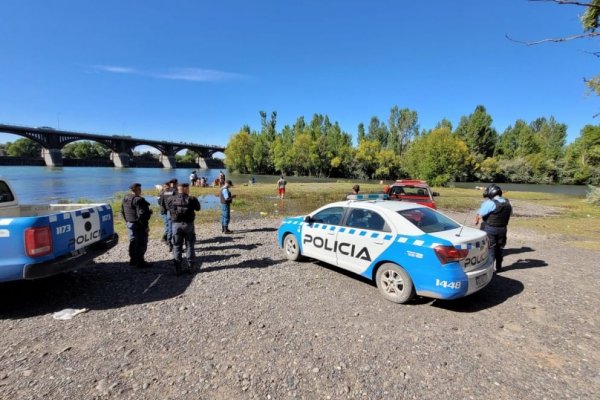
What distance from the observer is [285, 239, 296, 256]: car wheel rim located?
723cm

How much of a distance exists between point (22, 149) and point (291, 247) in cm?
16824

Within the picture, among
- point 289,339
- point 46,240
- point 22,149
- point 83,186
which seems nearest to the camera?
point 289,339

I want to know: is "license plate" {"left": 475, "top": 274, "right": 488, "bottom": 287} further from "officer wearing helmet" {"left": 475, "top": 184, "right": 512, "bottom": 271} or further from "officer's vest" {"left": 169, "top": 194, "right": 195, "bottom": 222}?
"officer's vest" {"left": 169, "top": 194, "right": 195, "bottom": 222}

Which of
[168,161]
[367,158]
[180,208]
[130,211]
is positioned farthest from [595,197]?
[168,161]

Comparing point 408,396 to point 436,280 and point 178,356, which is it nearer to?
point 436,280

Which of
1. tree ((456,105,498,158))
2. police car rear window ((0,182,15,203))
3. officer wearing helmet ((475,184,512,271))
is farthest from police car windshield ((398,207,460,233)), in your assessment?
tree ((456,105,498,158))

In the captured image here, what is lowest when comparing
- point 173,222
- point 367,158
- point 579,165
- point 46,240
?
point 173,222

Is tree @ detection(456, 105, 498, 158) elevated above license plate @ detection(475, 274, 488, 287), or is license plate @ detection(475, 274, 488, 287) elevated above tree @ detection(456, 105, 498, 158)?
tree @ detection(456, 105, 498, 158)

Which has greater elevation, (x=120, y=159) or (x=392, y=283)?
(x=120, y=159)

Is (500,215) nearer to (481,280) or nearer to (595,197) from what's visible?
(481,280)

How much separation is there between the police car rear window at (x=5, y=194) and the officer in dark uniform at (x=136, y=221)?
1857 millimetres

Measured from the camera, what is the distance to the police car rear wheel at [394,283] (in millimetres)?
4773

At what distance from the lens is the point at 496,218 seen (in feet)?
20.8

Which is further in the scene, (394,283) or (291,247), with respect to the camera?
(291,247)
